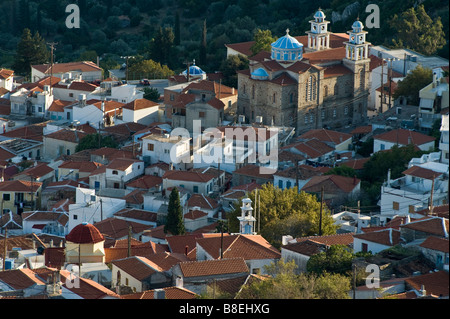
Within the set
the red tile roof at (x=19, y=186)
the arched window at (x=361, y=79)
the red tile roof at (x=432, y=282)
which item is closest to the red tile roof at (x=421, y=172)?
the red tile roof at (x=432, y=282)

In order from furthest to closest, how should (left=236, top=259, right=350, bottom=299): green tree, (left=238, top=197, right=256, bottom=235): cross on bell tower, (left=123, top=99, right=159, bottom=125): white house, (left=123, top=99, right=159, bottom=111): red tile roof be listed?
(left=123, top=99, right=159, bottom=111): red tile roof < (left=123, top=99, right=159, bottom=125): white house < (left=238, top=197, right=256, bottom=235): cross on bell tower < (left=236, top=259, right=350, bottom=299): green tree

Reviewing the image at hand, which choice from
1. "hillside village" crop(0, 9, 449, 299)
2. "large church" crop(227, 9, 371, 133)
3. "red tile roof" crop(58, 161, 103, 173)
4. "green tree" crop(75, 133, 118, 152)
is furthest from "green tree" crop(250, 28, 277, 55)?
"red tile roof" crop(58, 161, 103, 173)

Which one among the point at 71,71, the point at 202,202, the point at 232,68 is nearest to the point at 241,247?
the point at 202,202

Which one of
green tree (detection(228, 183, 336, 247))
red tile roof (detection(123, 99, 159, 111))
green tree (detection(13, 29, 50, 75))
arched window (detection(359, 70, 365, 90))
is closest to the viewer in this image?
green tree (detection(228, 183, 336, 247))

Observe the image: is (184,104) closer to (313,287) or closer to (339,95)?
(339,95)

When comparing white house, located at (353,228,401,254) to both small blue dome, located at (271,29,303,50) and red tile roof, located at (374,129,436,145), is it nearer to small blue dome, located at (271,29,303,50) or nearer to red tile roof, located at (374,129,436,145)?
red tile roof, located at (374,129,436,145)

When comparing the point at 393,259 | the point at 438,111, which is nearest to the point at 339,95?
the point at 438,111
